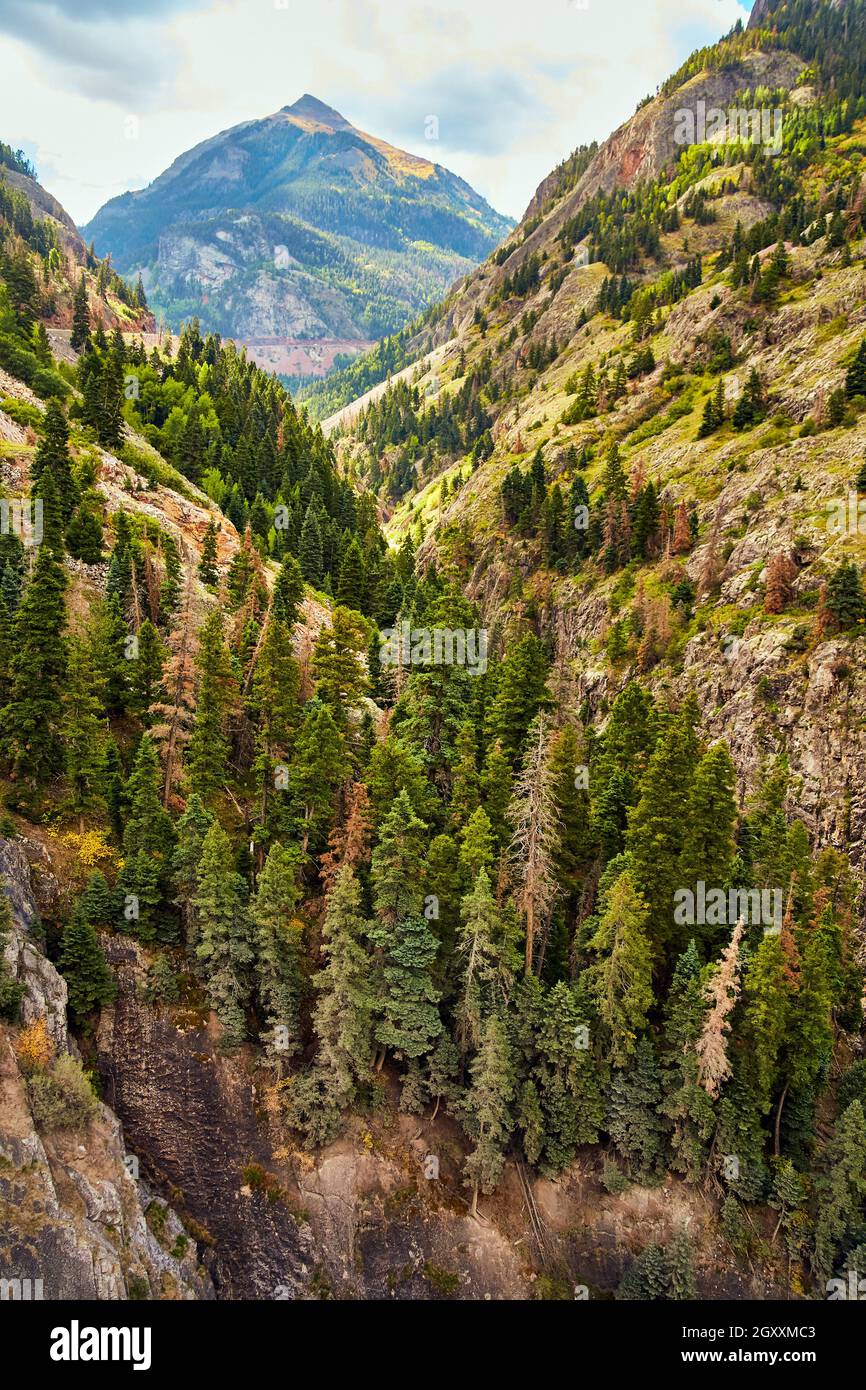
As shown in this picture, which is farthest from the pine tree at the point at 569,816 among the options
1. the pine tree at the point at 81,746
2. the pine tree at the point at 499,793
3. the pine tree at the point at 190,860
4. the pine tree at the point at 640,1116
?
the pine tree at the point at 81,746

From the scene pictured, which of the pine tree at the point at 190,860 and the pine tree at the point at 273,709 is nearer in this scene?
the pine tree at the point at 190,860

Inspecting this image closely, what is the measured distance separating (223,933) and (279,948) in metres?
3.16

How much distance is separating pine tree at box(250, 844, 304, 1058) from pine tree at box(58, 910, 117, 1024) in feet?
25.8

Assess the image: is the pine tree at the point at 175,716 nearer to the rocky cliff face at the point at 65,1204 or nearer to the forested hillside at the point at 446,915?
the forested hillside at the point at 446,915

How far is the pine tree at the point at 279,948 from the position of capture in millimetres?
41438

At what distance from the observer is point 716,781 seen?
1772 inches

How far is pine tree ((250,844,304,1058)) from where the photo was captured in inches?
1631

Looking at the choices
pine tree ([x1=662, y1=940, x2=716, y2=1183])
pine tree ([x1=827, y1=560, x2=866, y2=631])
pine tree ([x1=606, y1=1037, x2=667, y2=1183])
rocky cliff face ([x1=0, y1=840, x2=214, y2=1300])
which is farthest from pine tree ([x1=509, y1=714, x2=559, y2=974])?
pine tree ([x1=827, y1=560, x2=866, y2=631])

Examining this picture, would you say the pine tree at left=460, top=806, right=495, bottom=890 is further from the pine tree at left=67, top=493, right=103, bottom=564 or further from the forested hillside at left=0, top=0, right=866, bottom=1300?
the pine tree at left=67, top=493, right=103, bottom=564

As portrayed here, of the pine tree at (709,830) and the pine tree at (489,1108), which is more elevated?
the pine tree at (709,830)

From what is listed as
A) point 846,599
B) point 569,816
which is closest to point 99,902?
Answer: point 569,816

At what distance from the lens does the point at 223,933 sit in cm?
4212

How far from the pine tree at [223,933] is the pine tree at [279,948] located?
98 centimetres
